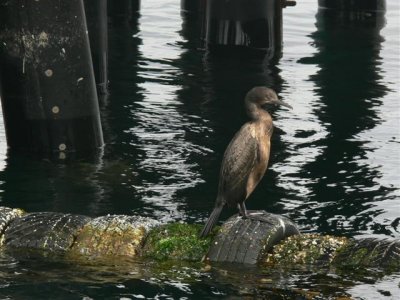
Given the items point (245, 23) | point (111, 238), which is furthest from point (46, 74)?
point (245, 23)

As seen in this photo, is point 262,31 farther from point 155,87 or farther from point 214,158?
point 214,158

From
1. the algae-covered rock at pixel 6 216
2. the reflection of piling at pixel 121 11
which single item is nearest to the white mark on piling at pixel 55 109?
the algae-covered rock at pixel 6 216

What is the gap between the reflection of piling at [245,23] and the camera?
31.6 m

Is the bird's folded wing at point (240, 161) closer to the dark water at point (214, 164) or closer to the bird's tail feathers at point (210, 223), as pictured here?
the bird's tail feathers at point (210, 223)

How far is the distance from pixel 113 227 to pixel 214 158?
6695mm

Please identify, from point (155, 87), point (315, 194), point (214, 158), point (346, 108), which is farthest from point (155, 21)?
point (315, 194)

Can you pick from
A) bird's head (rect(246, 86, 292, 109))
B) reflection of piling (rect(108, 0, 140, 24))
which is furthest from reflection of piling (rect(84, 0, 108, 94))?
bird's head (rect(246, 86, 292, 109))

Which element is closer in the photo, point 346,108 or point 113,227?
point 113,227

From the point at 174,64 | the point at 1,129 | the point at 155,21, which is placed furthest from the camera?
the point at 155,21

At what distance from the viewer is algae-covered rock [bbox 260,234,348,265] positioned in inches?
554

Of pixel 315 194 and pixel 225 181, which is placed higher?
pixel 225 181

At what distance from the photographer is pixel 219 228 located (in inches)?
572

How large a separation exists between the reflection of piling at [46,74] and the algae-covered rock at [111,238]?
5.64 metres

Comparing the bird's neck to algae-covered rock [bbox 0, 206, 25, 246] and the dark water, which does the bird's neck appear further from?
algae-covered rock [bbox 0, 206, 25, 246]
